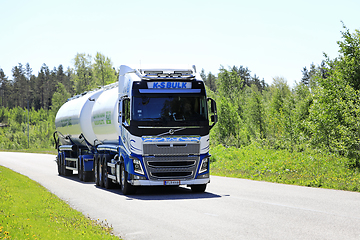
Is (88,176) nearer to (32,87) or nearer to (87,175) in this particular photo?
(87,175)

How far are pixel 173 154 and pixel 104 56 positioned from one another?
6701cm

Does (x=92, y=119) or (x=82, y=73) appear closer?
(x=92, y=119)

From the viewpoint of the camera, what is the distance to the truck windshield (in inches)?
571

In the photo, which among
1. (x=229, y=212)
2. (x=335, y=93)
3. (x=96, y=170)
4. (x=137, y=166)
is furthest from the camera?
(x=335, y=93)

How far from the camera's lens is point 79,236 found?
814 centimetres

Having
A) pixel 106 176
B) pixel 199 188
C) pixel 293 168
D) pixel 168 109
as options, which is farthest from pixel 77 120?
pixel 293 168

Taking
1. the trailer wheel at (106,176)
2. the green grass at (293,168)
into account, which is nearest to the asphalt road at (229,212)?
the trailer wheel at (106,176)

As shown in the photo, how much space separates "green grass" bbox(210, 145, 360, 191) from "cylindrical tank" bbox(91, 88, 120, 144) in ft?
23.1

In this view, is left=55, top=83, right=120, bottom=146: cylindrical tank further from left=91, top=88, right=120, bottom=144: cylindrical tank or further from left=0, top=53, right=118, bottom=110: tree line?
left=0, top=53, right=118, bottom=110: tree line

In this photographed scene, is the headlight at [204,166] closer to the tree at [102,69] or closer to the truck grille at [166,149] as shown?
the truck grille at [166,149]

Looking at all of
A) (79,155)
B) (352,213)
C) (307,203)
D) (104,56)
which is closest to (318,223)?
(352,213)

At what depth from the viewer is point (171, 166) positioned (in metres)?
14.5

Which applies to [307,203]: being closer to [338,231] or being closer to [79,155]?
[338,231]

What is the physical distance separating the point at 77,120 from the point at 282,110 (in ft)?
179
